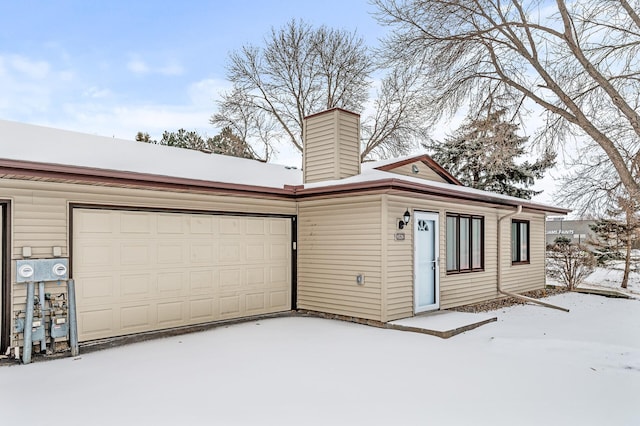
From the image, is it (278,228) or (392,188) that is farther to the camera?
(278,228)

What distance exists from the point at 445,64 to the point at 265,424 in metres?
7.40

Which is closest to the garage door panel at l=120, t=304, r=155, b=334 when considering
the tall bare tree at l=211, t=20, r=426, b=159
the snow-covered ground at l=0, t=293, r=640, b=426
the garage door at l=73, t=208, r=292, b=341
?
the garage door at l=73, t=208, r=292, b=341

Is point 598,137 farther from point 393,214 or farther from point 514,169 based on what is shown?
point 514,169

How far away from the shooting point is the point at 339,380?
438 centimetres

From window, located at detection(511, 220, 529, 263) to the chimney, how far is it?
185 inches

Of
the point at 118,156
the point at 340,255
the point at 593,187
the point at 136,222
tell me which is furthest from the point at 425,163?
the point at 136,222

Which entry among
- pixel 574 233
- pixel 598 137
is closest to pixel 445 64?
pixel 598 137

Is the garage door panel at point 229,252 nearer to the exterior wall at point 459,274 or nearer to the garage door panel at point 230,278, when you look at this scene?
the garage door panel at point 230,278

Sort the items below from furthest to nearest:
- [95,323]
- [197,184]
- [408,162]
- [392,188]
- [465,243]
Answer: [408,162] → [465,243] → [392,188] → [197,184] → [95,323]

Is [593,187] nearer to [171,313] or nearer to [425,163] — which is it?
[425,163]

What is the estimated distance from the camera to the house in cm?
547

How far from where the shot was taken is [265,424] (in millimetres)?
3395

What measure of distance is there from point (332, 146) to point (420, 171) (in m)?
3.27

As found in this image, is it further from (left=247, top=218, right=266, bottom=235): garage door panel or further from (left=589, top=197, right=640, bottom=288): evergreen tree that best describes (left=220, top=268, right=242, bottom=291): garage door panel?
(left=589, top=197, right=640, bottom=288): evergreen tree
